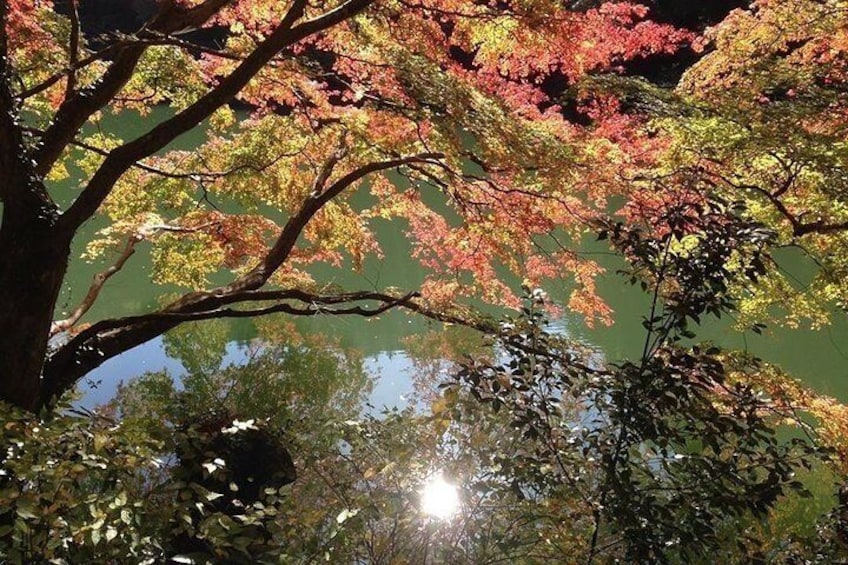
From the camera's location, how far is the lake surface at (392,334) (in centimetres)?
876

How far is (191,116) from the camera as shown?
2990mm

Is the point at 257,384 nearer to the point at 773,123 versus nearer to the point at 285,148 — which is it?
the point at 285,148

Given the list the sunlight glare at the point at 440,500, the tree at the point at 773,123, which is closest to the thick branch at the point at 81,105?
the sunlight glare at the point at 440,500

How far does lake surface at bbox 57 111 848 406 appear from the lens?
8.76 meters

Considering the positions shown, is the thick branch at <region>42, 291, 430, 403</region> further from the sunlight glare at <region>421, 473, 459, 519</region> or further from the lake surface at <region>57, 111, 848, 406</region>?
the lake surface at <region>57, 111, 848, 406</region>

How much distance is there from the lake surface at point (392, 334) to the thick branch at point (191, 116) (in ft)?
16.4

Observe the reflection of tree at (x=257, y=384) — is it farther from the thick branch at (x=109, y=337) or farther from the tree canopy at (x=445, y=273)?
the thick branch at (x=109, y=337)

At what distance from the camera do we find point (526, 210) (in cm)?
469

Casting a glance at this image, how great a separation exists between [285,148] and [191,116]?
91.4 inches

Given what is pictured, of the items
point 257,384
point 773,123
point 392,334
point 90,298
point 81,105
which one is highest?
point 392,334

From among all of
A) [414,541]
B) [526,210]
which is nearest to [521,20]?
[526,210]

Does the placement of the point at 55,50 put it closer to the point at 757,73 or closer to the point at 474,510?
the point at 474,510

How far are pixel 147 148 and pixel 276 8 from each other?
2559 mm

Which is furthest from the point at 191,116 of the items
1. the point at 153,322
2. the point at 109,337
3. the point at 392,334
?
the point at 392,334
